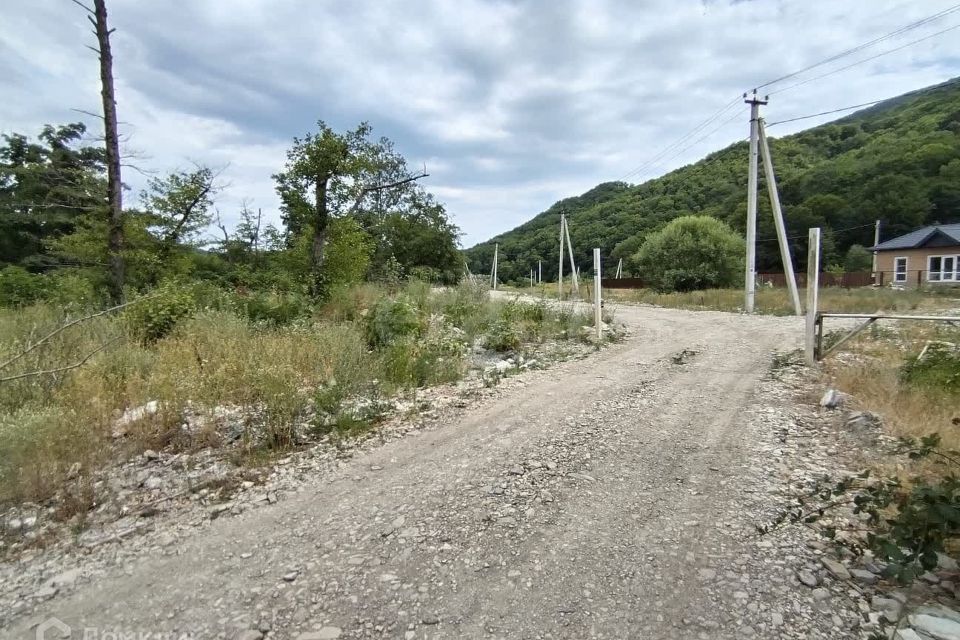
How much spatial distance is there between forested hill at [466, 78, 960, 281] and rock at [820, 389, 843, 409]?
3660 cm

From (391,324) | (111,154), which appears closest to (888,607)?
(391,324)

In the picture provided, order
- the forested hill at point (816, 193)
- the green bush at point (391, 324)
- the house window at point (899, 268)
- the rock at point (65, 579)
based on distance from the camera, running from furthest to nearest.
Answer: the forested hill at point (816, 193) → the house window at point (899, 268) → the green bush at point (391, 324) → the rock at point (65, 579)

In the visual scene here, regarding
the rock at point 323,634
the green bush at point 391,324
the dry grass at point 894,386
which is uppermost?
the green bush at point 391,324

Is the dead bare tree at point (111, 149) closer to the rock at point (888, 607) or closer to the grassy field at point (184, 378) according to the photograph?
the grassy field at point (184, 378)

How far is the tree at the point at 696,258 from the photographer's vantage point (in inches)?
1180

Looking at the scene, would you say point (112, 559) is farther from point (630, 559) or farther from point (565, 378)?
point (565, 378)

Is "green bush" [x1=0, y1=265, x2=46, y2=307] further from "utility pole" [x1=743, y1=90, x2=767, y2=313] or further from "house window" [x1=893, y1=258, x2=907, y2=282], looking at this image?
"house window" [x1=893, y1=258, x2=907, y2=282]

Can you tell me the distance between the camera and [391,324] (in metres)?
7.02

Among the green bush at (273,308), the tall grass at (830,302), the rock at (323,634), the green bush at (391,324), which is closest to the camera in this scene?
the rock at (323,634)

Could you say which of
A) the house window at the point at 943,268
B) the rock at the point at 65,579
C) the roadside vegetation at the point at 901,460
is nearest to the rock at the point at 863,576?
the roadside vegetation at the point at 901,460

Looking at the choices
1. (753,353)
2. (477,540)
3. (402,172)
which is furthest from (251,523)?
(402,172)

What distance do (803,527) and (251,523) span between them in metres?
3.35

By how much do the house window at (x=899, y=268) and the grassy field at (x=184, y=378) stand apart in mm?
43845

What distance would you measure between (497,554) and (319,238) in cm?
990
